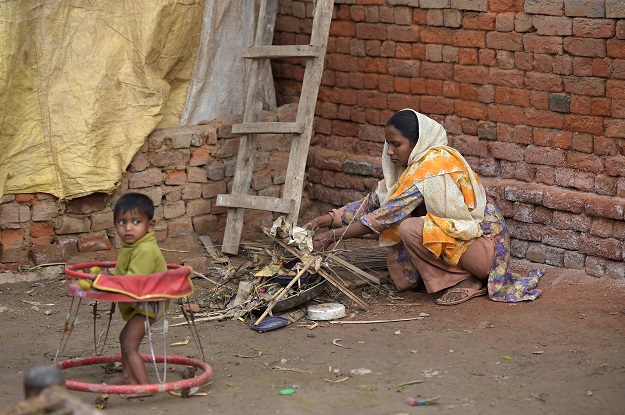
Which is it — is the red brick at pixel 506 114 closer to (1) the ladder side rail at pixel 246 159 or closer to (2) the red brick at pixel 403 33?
(2) the red brick at pixel 403 33

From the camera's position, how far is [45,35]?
6312 mm

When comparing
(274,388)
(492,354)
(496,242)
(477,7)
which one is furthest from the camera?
(477,7)

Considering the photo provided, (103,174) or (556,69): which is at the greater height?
(556,69)

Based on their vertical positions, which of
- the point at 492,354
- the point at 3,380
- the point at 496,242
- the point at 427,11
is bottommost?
the point at 3,380

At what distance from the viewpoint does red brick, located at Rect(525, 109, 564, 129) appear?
6258 millimetres

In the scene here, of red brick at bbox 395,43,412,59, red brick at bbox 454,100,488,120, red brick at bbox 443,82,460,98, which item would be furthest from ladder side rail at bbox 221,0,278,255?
red brick at bbox 454,100,488,120

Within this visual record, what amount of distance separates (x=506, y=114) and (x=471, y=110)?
0.30 metres

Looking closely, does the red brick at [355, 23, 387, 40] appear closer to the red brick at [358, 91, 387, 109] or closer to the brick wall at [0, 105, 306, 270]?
the red brick at [358, 91, 387, 109]

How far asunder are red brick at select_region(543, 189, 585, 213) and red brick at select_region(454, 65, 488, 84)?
93cm

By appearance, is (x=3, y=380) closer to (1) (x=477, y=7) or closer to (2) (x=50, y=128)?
(2) (x=50, y=128)

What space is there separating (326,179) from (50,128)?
7.65ft

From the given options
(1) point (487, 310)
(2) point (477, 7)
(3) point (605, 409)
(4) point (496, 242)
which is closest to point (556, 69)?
(2) point (477, 7)

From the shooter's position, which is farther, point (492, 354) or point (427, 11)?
point (427, 11)

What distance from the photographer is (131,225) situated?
173 inches
